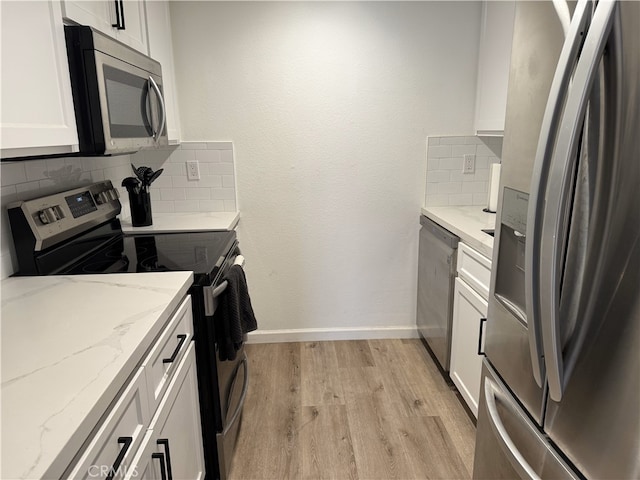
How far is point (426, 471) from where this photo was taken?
1864 millimetres

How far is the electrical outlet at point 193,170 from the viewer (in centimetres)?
268

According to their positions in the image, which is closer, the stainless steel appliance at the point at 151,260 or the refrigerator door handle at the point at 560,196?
the refrigerator door handle at the point at 560,196

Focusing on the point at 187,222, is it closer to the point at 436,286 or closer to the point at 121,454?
the point at 436,286

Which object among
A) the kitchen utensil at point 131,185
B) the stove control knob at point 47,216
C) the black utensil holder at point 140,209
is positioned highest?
the kitchen utensil at point 131,185

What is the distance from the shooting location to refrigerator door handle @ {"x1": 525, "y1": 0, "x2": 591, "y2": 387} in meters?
0.84

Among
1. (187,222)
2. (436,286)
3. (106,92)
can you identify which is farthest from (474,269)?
(106,92)

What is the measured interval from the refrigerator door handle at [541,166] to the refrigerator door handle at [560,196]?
0.07 feet

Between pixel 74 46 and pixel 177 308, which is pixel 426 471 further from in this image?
pixel 74 46

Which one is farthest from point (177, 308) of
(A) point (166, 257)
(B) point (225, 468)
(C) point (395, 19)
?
(C) point (395, 19)

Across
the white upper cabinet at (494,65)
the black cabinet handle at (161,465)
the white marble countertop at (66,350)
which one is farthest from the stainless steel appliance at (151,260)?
the white upper cabinet at (494,65)

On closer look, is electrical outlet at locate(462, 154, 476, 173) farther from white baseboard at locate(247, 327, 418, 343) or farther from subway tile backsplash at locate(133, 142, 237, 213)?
subway tile backsplash at locate(133, 142, 237, 213)

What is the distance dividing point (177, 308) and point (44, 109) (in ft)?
2.17

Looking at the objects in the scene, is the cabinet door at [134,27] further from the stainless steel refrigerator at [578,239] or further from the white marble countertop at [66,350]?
the stainless steel refrigerator at [578,239]

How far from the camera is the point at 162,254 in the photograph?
5.77ft
